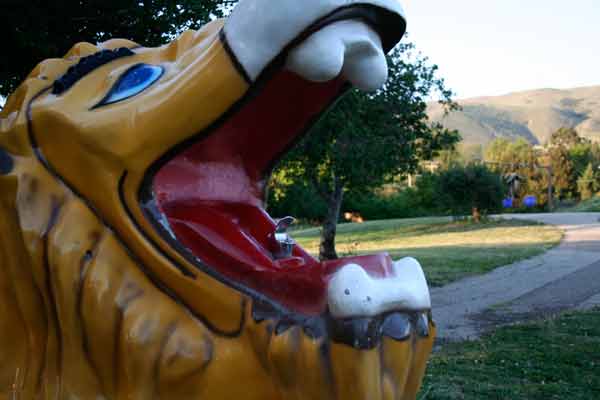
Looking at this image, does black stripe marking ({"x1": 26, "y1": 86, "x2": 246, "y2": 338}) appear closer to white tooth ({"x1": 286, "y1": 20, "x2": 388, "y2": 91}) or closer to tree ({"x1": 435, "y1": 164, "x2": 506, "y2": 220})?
white tooth ({"x1": 286, "y1": 20, "x2": 388, "y2": 91})

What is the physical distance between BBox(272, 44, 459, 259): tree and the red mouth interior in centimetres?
829

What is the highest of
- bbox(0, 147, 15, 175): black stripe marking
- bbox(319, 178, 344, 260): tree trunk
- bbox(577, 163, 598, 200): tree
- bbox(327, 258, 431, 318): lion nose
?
bbox(0, 147, 15, 175): black stripe marking

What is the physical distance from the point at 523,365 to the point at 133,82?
5583 mm

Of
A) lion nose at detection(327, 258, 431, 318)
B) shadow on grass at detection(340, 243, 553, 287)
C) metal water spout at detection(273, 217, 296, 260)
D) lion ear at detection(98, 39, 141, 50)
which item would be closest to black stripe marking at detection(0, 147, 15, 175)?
lion ear at detection(98, 39, 141, 50)

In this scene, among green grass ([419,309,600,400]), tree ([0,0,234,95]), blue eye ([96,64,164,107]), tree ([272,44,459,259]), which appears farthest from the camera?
tree ([272,44,459,259])

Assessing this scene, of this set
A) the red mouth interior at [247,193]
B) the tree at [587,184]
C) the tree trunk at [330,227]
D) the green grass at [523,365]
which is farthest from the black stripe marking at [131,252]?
the tree at [587,184]

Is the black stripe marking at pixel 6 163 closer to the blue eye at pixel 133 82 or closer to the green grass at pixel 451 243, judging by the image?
the blue eye at pixel 133 82

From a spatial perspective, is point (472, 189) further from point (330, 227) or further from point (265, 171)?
point (265, 171)

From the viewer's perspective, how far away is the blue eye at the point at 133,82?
1711 millimetres

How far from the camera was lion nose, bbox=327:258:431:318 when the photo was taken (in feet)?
4.62

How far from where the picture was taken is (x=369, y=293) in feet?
4.65

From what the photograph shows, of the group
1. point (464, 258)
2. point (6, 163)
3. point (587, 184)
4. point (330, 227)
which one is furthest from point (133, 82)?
point (587, 184)

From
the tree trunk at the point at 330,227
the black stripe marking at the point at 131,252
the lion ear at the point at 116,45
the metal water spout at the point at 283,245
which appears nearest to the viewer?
the black stripe marking at the point at 131,252

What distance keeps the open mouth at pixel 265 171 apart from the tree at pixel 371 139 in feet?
27.2
